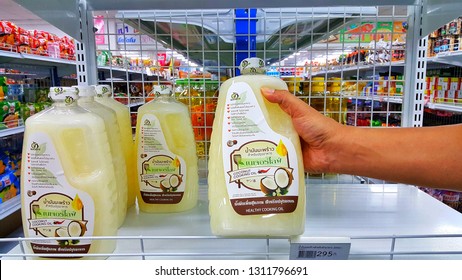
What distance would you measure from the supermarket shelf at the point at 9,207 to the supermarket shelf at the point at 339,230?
239 cm

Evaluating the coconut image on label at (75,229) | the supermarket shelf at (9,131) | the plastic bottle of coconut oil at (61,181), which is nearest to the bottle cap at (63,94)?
the plastic bottle of coconut oil at (61,181)

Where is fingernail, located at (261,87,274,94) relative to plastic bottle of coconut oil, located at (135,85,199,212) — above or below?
above

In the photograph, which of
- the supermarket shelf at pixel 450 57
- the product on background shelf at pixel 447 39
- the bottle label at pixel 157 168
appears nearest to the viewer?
the bottle label at pixel 157 168

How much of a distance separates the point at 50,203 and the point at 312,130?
0.52 metres

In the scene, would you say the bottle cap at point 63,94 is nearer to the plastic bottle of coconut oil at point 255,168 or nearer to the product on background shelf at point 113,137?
the product on background shelf at point 113,137

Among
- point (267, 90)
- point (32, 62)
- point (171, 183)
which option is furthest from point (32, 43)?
point (267, 90)

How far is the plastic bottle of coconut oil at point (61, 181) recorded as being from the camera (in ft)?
2.09

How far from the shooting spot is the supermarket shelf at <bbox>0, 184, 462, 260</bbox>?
0.65 metres

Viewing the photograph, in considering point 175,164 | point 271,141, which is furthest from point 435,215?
point 175,164

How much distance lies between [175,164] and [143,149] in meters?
0.09

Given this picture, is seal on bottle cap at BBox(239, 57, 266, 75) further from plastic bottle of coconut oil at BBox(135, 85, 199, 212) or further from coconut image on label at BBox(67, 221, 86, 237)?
coconut image on label at BBox(67, 221, 86, 237)

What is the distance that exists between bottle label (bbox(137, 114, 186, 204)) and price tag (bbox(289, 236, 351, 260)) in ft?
1.25

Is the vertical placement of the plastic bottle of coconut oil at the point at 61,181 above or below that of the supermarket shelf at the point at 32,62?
below

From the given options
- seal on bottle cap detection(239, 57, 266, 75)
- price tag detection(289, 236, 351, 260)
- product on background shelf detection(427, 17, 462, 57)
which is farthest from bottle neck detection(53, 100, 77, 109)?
product on background shelf detection(427, 17, 462, 57)
